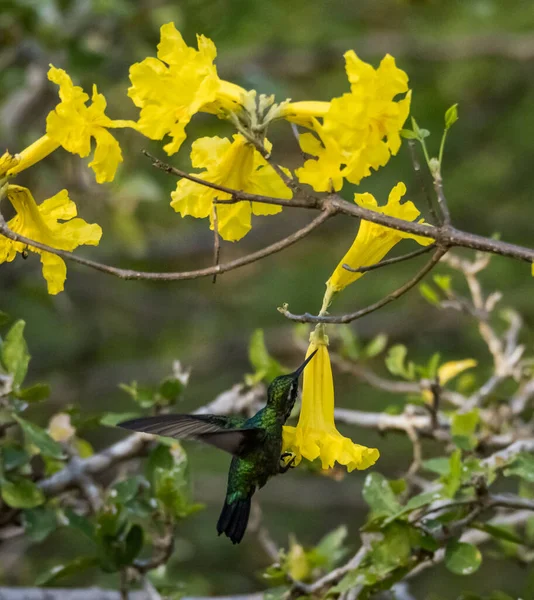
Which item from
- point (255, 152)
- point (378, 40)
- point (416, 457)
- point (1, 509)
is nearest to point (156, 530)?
point (1, 509)

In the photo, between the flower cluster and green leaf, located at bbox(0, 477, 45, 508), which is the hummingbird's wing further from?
green leaf, located at bbox(0, 477, 45, 508)

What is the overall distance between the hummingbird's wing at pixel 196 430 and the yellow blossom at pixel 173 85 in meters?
0.49

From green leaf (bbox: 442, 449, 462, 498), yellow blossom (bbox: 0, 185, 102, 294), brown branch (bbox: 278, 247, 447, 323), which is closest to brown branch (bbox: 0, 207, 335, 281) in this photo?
brown branch (bbox: 278, 247, 447, 323)

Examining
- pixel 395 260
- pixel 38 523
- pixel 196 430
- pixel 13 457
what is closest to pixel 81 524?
pixel 38 523

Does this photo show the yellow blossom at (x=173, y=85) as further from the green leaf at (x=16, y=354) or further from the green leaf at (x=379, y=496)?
the green leaf at (x=379, y=496)

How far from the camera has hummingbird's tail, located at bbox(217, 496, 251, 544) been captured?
5.88 ft

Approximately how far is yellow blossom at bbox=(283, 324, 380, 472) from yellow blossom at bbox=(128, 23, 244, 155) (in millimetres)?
471

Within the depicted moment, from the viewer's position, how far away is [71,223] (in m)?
1.67

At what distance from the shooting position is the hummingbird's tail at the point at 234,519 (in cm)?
179

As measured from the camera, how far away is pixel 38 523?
206 centimetres

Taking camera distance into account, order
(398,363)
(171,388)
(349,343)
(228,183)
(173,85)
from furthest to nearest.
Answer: (349,343) → (398,363) → (171,388) → (228,183) → (173,85)

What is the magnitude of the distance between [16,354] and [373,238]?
0.90 m

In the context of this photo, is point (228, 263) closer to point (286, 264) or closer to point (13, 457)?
point (13, 457)

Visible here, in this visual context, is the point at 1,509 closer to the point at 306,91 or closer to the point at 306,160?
the point at 306,160
